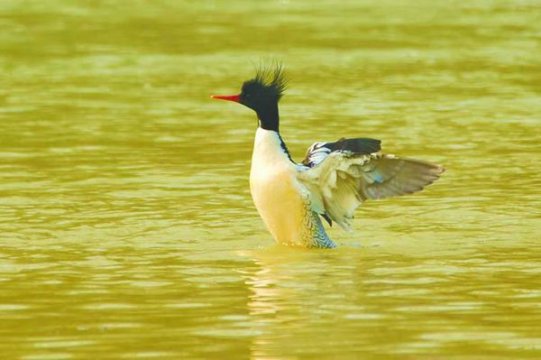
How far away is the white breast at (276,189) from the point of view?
43.7ft

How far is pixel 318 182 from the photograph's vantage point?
44.0ft

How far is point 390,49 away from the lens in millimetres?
25922

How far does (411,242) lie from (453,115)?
23.0 ft

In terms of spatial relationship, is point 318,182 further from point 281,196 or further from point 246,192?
point 246,192

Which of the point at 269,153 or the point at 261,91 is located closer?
the point at 269,153

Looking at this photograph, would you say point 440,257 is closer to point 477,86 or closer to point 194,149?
point 194,149

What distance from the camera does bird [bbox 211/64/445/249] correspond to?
1317cm

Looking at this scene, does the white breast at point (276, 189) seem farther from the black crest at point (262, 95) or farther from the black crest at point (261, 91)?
the black crest at point (261, 91)

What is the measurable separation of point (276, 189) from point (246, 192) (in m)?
2.63

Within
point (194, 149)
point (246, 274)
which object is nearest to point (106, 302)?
point (246, 274)

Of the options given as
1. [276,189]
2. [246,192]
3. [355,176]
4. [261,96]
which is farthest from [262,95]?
[246,192]

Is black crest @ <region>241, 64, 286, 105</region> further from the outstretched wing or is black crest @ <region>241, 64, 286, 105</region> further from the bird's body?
the outstretched wing

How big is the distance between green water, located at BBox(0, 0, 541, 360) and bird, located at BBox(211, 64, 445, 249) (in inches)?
10.4

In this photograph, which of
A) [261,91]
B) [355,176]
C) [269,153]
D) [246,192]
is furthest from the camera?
[246,192]
